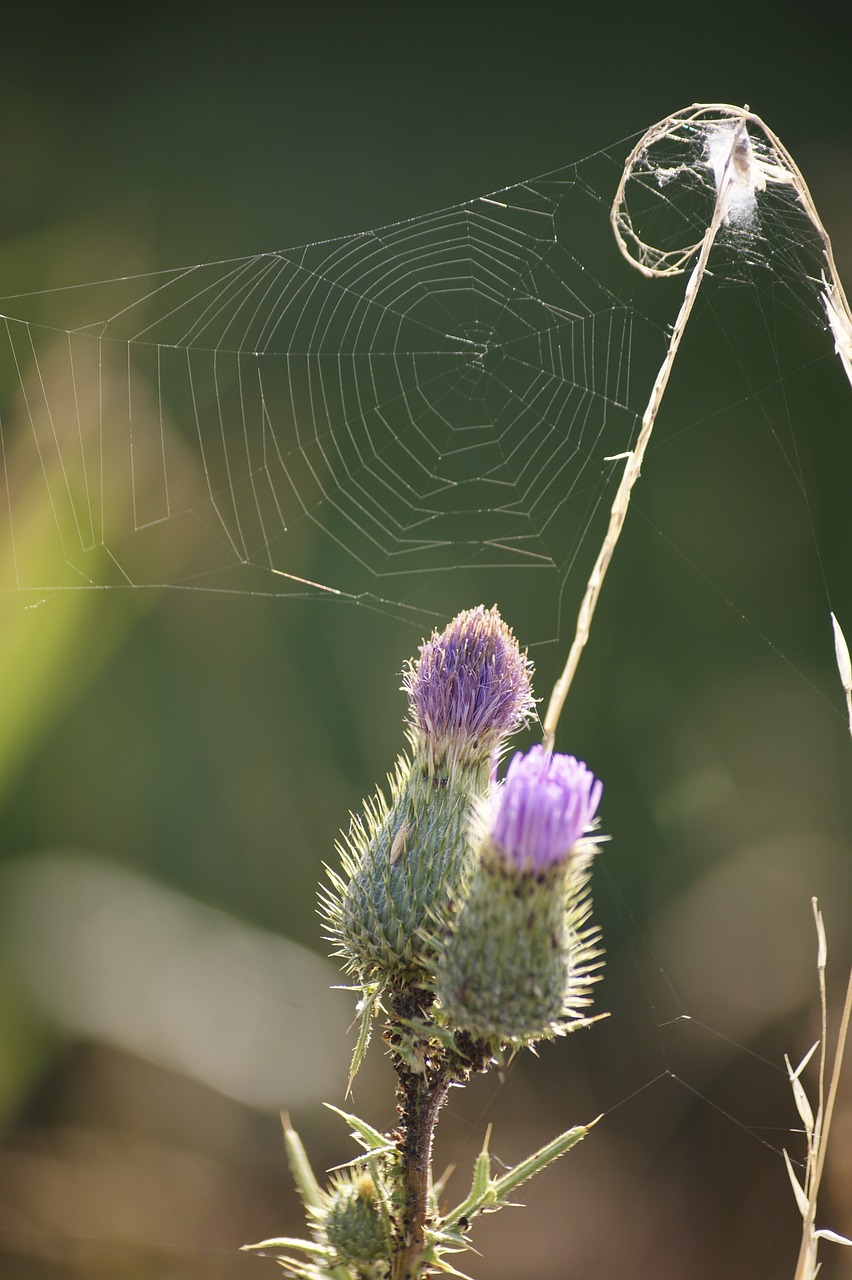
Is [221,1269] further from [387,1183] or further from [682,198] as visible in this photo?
[682,198]

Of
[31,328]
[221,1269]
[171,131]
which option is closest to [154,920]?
[221,1269]

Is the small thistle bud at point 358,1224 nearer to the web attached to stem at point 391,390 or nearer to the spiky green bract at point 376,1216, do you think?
the spiky green bract at point 376,1216

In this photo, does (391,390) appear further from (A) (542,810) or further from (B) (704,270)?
(A) (542,810)

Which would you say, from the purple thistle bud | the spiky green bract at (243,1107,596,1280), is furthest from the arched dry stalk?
the spiky green bract at (243,1107,596,1280)

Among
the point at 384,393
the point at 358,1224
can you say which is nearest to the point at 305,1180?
the point at 358,1224

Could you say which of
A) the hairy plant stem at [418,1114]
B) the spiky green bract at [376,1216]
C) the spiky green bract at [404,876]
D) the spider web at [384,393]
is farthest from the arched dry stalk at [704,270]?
the spider web at [384,393]

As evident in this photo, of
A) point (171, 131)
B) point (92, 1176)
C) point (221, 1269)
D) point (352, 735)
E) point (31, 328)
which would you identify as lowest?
point (221, 1269)

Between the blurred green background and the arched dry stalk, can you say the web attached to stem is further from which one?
the arched dry stalk
